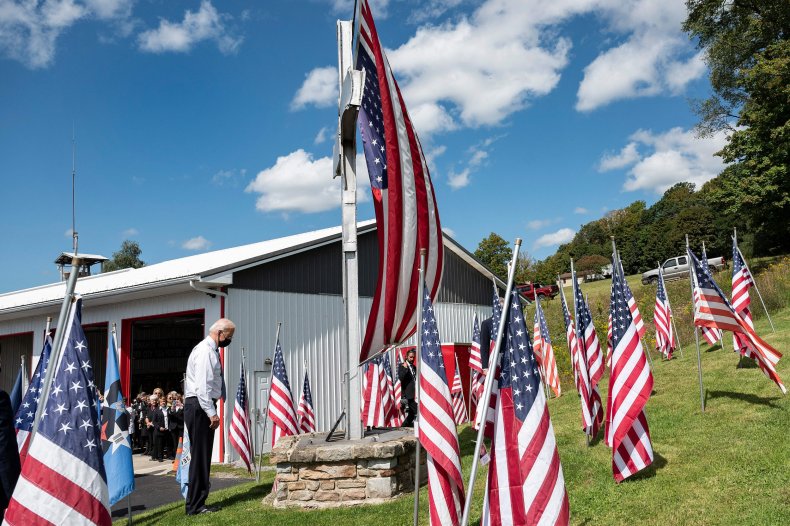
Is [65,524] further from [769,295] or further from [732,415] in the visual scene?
[769,295]

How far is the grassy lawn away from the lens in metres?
5.62

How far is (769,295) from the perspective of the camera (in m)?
21.5

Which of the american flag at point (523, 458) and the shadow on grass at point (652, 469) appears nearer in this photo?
the american flag at point (523, 458)

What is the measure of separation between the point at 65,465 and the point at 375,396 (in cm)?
1014

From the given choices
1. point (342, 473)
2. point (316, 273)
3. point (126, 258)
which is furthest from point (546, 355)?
point (126, 258)

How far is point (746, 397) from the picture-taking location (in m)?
9.58

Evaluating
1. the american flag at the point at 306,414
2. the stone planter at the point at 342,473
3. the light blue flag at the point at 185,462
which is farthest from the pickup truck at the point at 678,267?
the light blue flag at the point at 185,462

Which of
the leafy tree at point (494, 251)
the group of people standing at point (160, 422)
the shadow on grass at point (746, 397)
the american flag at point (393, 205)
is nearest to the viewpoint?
the american flag at point (393, 205)

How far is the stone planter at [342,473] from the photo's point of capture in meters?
7.04

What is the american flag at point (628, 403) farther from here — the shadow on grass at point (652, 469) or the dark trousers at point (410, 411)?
the dark trousers at point (410, 411)

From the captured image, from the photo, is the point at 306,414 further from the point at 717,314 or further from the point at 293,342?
the point at 717,314

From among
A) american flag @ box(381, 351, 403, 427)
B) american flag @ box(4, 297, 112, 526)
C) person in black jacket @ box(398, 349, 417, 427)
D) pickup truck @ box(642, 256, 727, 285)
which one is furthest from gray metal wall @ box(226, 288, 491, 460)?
pickup truck @ box(642, 256, 727, 285)

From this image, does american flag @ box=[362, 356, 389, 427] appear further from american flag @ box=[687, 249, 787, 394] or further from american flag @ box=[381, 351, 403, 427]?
american flag @ box=[687, 249, 787, 394]

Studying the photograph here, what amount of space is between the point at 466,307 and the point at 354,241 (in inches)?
585
